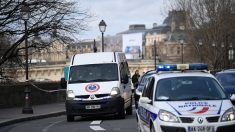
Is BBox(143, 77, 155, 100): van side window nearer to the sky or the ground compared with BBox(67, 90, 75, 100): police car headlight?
nearer to the sky

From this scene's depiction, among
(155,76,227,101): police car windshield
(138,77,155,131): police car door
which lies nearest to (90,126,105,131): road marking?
(138,77,155,131): police car door

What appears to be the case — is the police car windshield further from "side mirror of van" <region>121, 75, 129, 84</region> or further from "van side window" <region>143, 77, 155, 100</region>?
"side mirror of van" <region>121, 75, 129, 84</region>

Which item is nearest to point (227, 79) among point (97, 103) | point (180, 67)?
point (97, 103)

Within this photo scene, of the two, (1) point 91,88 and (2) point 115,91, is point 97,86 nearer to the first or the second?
(1) point 91,88

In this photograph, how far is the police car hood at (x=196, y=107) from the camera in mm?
11711

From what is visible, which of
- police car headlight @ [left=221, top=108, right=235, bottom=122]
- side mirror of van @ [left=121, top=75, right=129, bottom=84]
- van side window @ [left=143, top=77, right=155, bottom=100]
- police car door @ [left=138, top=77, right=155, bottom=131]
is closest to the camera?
police car headlight @ [left=221, top=108, right=235, bottom=122]

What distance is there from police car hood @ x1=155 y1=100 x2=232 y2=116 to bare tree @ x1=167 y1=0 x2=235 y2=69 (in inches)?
2445

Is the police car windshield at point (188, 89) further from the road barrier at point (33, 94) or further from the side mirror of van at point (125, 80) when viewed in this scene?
the road barrier at point (33, 94)

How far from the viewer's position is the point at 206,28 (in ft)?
246

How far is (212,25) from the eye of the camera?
74688mm

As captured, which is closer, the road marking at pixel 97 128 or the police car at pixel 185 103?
the police car at pixel 185 103

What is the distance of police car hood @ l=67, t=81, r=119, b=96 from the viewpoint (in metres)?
21.9

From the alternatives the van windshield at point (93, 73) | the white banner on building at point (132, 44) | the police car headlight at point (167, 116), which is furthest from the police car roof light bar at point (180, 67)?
the white banner on building at point (132, 44)

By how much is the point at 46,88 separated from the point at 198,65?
21.7m
